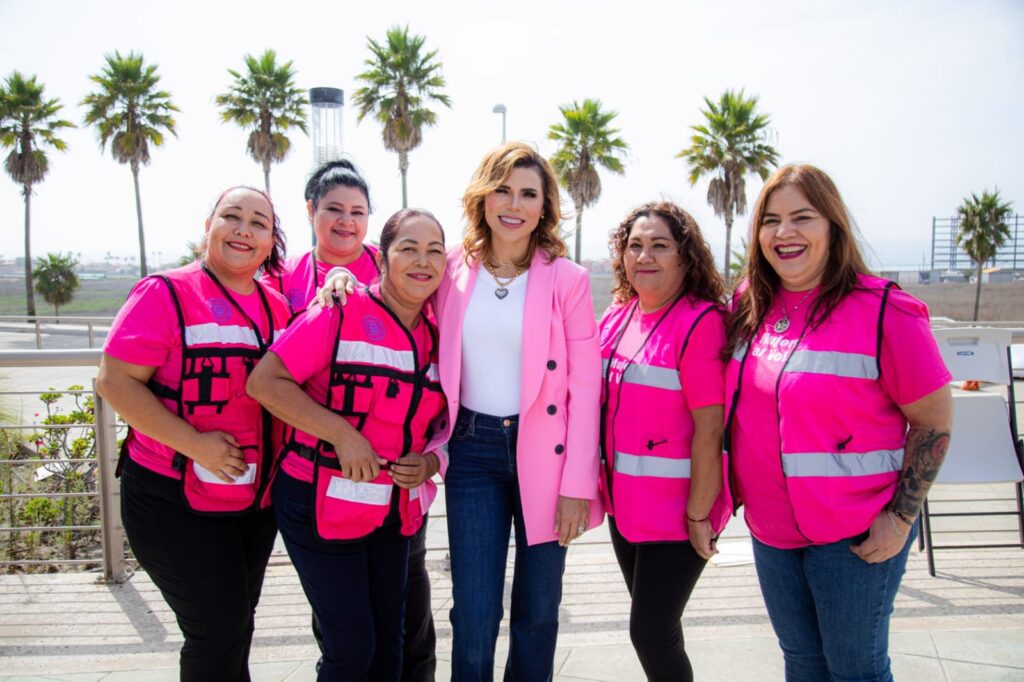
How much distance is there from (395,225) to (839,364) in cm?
152

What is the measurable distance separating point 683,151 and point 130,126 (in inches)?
952

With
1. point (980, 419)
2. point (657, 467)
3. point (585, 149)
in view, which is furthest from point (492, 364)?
point (585, 149)

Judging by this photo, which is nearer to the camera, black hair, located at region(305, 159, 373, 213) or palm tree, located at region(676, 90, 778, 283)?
black hair, located at region(305, 159, 373, 213)

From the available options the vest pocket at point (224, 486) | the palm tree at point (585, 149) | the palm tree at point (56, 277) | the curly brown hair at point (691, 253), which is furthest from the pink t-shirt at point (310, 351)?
the palm tree at point (56, 277)

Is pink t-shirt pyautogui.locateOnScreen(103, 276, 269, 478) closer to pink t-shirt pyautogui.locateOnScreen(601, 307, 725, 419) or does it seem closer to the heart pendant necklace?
pink t-shirt pyautogui.locateOnScreen(601, 307, 725, 419)

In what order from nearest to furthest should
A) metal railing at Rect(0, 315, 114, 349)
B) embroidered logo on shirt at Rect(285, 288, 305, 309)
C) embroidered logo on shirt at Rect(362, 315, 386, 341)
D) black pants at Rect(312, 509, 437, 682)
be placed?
embroidered logo on shirt at Rect(362, 315, 386, 341) < black pants at Rect(312, 509, 437, 682) < embroidered logo on shirt at Rect(285, 288, 305, 309) < metal railing at Rect(0, 315, 114, 349)

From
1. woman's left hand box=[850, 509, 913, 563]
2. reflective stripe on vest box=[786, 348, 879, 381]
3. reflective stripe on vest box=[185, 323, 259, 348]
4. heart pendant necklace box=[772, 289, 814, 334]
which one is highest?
heart pendant necklace box=[772, 289, 814, 334]

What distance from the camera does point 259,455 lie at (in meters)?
2.33

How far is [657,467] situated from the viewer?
2.39 m

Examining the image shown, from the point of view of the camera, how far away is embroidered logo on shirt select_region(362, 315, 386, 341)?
2.27m

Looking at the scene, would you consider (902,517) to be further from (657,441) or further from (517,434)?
(517,434)

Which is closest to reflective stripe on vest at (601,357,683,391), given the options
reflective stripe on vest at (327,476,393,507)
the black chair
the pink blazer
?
the pink blazer

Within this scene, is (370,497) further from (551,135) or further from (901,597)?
(551,135)

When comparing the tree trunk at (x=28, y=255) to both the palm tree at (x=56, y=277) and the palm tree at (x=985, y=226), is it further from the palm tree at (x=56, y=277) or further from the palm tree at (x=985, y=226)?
the palm tree at (x=985, y=226)
